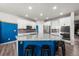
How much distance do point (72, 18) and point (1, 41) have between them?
3.30 meters

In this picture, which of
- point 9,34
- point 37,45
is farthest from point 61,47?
point 9,34

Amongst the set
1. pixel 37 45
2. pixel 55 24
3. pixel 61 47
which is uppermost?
pixel 55 24

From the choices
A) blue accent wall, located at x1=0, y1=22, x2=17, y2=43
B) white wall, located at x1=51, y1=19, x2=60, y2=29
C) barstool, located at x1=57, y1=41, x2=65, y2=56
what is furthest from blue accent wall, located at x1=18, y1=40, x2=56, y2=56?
white wall, located at x1=51, y1=19, x2=60, y2=29

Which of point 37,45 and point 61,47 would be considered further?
→ point 61,47

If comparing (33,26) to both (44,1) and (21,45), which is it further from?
(44,1)

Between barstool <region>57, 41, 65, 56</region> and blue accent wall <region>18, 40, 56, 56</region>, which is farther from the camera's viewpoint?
barstool <region>57, 41, 65, 56</region>

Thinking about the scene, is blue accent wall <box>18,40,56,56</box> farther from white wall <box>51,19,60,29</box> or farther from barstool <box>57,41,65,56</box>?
white wall <box>51,19,60,29</box>

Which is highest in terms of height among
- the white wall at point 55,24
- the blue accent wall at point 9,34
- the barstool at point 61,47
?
the white wall at point 55,24

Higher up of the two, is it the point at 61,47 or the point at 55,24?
the point at 55,24

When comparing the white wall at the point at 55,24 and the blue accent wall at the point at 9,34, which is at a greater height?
the white wall at the point at 55,24

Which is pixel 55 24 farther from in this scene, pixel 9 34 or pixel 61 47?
pixel 9 34

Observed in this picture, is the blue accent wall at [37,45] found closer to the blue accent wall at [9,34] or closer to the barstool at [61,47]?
the barstool at [61,47]

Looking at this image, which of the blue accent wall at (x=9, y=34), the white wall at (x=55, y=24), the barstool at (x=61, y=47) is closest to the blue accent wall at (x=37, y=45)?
the barstool at (x=61, y=47)

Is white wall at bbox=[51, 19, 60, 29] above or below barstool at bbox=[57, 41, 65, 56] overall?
above
